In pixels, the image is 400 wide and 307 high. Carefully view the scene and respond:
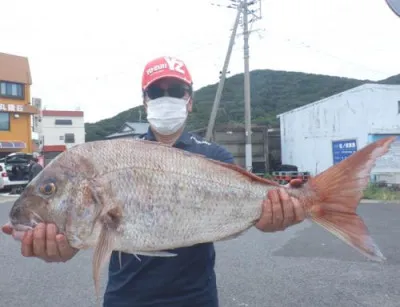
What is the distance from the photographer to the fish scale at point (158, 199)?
6.43 ft

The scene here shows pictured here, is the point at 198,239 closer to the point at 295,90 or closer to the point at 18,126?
the point at 18,126

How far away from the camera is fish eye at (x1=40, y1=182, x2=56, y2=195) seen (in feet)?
6.66

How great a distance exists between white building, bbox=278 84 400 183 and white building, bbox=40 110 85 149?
1550 inches

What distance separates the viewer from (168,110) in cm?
271

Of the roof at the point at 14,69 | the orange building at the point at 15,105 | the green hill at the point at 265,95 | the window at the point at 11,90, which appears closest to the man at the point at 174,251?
the orange building at the point at 15,105

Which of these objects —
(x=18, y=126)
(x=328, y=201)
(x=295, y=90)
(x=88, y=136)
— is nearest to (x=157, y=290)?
(x=328, y=201)

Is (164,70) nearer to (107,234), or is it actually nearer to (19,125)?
(107,234)

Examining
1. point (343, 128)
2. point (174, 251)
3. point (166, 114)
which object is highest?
point (343, 128)

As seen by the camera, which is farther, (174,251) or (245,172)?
(174,251)

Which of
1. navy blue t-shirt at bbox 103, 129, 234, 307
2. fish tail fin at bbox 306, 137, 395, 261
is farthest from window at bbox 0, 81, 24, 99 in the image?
fish tail fin at bbox 306, 137, 395, 261

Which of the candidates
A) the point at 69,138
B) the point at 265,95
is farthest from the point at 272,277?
the point at 265,95

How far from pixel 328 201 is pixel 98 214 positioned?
1.06 m

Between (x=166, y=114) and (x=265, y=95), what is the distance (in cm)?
6332

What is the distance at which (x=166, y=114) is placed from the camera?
106 inches
